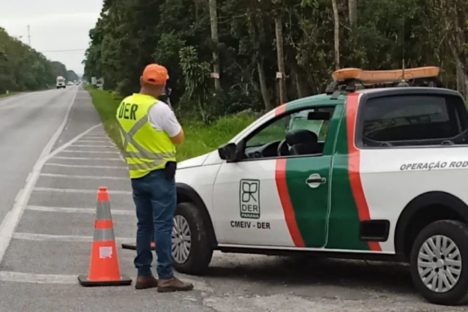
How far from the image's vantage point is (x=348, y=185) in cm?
732

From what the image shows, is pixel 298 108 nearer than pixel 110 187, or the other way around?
pixel 298 108

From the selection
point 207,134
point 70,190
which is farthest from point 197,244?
point 207,134

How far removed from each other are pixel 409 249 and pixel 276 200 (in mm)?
1269

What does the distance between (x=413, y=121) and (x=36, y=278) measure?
376 cm

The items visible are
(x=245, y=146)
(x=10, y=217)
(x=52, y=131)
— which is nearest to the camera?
(x=245, y=146)

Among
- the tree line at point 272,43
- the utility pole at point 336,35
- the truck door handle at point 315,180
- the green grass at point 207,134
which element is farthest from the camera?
the tree line at point 272,43

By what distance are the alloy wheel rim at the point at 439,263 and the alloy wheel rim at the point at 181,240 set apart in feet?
7.97

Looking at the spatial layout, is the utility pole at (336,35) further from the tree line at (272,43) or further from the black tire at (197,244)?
the black tire at (197,244)

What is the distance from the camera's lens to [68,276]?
8.38 metres

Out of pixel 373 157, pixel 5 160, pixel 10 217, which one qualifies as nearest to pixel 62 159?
pixel 5 160

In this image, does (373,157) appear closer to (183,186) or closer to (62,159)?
(183,186)

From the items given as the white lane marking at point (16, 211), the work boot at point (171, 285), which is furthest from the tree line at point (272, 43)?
the work boot at point (171, 285)

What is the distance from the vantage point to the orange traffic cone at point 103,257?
26.2 ft

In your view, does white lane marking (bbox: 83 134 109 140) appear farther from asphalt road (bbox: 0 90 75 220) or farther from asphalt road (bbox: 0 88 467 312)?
asphalt road (bbox: 0 88 467 312)
